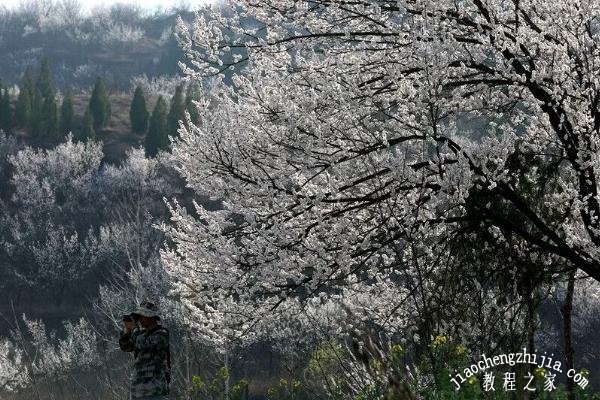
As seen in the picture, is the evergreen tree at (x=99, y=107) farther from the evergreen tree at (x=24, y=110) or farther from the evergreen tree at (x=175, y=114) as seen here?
the evergreen tree at (x=175, y=114)

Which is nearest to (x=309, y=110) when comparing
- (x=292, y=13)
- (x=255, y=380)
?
(x=292, y=13)

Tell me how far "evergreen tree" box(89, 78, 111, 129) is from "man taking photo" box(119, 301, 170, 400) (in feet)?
314

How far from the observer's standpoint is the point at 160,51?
19500 centimetres

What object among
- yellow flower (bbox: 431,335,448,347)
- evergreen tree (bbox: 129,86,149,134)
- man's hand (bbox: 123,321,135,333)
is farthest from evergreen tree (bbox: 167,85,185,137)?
yellow flower (bbox: 431,335,448,347)

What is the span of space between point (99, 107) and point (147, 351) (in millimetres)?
97046

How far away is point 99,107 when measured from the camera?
332ft

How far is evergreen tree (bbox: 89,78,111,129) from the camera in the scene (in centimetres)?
10025

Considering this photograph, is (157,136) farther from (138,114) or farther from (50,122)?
(50,122)

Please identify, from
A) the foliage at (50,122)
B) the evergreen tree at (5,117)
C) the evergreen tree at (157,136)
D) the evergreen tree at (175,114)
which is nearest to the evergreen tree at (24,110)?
the evergreen tree at (5,117)

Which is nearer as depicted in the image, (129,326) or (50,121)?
(129,326)

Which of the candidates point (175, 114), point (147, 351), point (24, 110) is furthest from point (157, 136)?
point (147, 351)

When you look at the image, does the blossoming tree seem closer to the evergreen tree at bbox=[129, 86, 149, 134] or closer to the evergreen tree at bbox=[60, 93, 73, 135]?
the evergreen tree at bbox=[60, 93, 73, 135]

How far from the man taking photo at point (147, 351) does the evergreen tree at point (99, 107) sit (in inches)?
3771

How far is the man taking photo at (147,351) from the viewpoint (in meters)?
7.50
